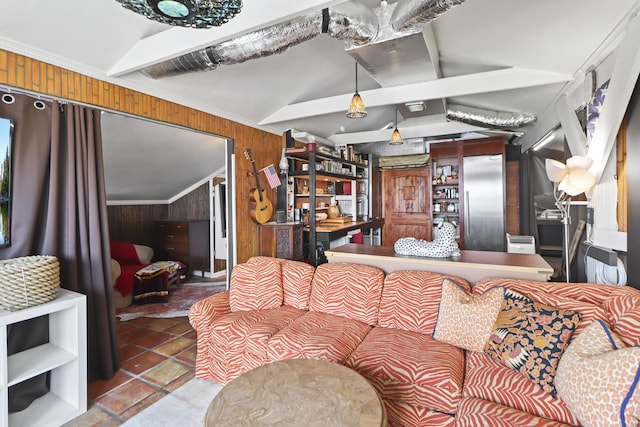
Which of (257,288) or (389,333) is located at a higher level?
(257,288)

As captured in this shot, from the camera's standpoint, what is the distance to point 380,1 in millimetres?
2424

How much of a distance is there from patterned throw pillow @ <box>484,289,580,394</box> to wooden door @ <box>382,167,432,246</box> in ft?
15.1

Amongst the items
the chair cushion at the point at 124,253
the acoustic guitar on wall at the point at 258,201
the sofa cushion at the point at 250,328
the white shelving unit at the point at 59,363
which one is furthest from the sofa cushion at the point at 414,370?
the chair cushion at the point at 124,253

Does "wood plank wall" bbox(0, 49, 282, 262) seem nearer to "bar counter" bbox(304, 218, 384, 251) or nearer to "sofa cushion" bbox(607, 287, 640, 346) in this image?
"bar counter" bbox(304, 218, 384, 251)

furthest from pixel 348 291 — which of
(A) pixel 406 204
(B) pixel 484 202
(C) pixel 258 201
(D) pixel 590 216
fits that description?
(A) pixel 406 204

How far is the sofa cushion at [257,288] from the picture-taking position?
2.50 metres

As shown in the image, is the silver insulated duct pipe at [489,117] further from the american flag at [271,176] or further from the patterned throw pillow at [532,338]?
the patterned throw pillow at [532,338]

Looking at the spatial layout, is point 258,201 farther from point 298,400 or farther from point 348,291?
point 298,400

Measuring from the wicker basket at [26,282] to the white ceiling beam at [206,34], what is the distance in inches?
62.2

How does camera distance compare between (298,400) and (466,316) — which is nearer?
(298,400)

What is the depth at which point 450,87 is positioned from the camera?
3.28 metres

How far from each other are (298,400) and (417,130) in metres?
5.03

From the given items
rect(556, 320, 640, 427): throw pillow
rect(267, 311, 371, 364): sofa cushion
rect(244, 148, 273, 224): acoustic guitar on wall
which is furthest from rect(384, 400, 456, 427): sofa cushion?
rect(244, 148, 273, 224): acoustic guitar on wall

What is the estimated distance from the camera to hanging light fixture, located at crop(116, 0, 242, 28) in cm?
112
